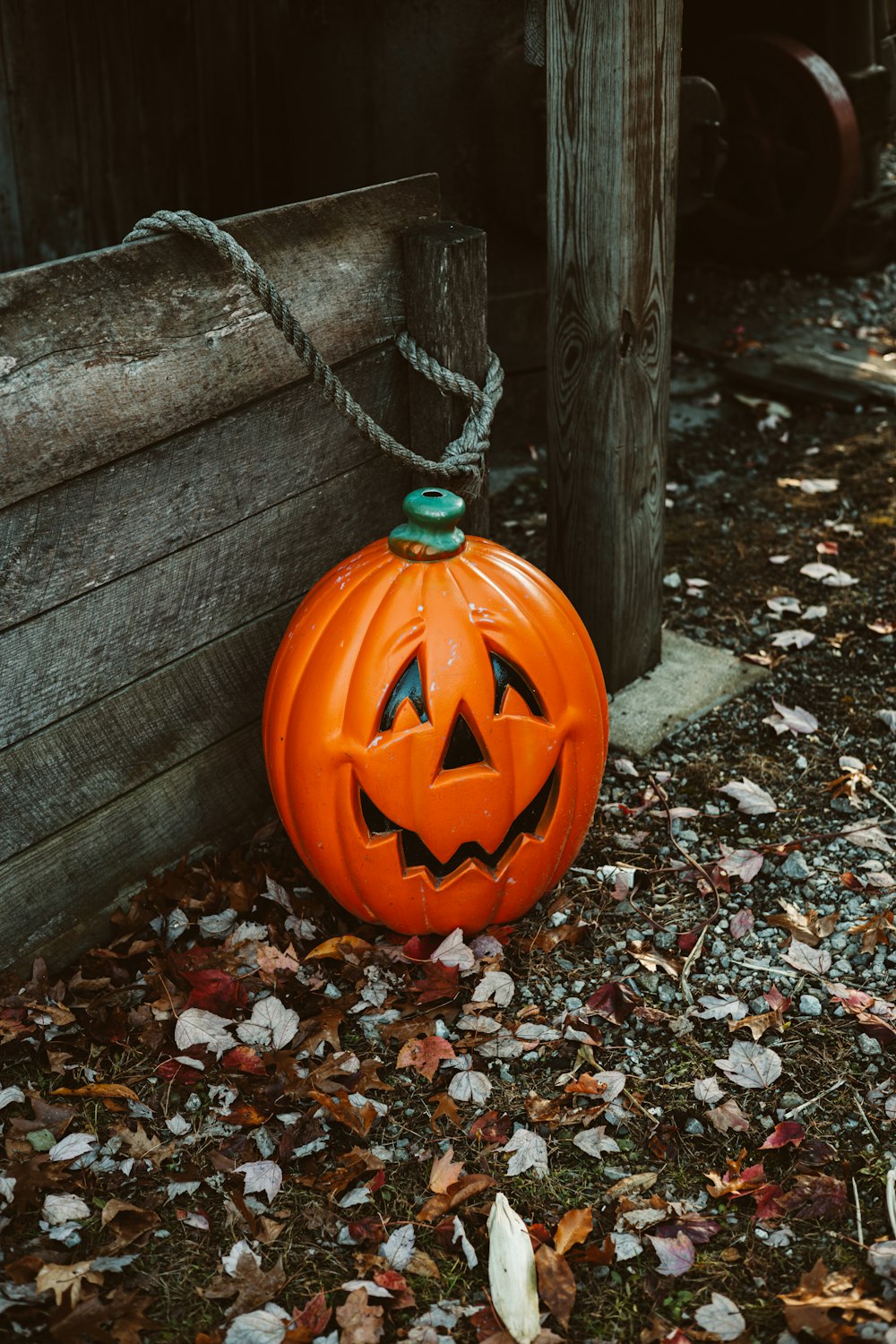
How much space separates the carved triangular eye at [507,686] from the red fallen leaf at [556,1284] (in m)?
1.04

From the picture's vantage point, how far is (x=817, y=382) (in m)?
6.06

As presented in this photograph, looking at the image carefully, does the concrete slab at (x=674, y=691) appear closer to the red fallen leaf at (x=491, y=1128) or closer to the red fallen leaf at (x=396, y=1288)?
the red fallen leaf at (x=491, y=1128)

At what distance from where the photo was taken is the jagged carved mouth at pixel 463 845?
2.78m

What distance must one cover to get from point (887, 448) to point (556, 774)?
336 cm

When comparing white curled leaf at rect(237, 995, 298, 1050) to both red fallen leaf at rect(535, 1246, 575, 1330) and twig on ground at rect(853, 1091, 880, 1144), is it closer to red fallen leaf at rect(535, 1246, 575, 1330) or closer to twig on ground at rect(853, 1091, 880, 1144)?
red fallen leaf at rect(535, 1246, 575, 1330)

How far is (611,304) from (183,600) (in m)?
1.33

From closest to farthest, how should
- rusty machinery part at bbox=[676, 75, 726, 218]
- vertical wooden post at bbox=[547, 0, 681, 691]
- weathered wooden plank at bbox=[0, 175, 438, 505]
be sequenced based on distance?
weathered wooden plank at bbox=[0, 175, 438, 505]
vertical wooden post at bbox=[547, 0, 681, 691]
rusty machinery part at bbox=[676, 75, 726, 218]

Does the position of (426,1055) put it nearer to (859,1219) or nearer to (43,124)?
(859,1219)

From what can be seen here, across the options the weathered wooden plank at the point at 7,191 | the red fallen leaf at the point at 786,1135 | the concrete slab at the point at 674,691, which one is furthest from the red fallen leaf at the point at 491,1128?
the weathered wooden plank at the point at 7,191

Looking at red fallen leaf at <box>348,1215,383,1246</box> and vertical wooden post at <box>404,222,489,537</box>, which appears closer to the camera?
red fallen leaf at <box>348,1215,383,1246</box>

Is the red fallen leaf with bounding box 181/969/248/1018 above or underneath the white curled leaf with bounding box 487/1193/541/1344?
Result: above

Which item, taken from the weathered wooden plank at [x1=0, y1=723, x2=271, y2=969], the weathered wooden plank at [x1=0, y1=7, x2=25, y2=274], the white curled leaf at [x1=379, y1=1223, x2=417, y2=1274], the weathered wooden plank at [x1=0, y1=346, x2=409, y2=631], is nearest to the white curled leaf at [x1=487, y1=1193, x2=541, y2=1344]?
the white curled leaf at [x1=379, y1=1223, x2=417, y2=1274]

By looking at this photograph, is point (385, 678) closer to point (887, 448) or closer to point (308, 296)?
point (308, 296)

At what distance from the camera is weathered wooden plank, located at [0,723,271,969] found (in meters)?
2.72
